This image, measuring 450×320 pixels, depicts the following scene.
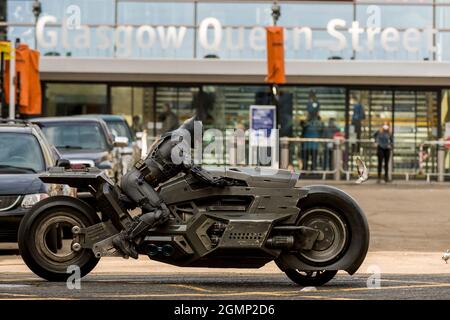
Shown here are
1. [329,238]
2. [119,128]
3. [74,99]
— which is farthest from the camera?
[74,99]

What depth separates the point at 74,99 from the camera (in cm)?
3684

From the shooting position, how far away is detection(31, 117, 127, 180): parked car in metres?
22.8

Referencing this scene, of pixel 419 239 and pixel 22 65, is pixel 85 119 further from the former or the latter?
pixel 419 239

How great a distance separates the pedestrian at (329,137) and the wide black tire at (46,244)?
23854 millimetres

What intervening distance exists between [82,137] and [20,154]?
24.4 ft

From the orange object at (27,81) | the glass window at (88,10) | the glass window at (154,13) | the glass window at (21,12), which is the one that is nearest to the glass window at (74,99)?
the glass window at (21,12)

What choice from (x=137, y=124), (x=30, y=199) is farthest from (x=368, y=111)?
(x=30, y=199)

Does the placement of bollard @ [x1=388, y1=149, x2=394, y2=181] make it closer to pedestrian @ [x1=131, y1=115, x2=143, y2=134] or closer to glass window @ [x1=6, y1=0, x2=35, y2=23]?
pedestrian @ [x1=131, y1=115, x2=143, y2=134]

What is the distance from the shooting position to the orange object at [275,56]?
29.6m

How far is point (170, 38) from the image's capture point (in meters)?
35.0

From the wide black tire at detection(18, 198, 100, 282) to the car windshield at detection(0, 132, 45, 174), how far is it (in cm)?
418

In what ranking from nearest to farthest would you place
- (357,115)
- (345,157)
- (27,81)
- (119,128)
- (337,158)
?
(27,81), (119,128), (337,158), (345,157), (357,115)

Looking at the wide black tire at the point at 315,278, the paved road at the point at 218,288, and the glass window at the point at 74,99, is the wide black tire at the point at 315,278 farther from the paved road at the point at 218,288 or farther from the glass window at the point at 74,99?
the glass window at the point at 74,99

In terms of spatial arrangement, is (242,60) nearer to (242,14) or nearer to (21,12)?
(242,14)
